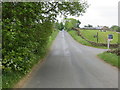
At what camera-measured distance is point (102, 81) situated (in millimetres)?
7488

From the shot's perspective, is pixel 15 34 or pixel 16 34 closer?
pixel 15 34

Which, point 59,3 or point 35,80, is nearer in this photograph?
point 35,80

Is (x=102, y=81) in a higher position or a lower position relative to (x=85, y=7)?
lower

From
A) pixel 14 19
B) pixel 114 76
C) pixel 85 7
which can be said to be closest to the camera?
pixel 14 19

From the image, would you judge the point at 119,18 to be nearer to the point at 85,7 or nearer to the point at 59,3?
the point at 85,7

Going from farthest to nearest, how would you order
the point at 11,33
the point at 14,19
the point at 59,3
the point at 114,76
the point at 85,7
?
the point at 85,7
the point at 59,3
the point at 114,76
the point at 14,19
the point at 11,33

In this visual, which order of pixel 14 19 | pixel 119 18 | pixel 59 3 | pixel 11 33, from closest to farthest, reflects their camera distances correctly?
pixel 11 33
pixel 14 19
pixel 119 18
pixel 59 3

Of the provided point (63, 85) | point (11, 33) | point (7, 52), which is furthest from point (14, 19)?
point (63, 85)

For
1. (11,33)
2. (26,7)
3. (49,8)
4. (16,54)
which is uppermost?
(49,8)

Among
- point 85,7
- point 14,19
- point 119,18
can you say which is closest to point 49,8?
point 85,7

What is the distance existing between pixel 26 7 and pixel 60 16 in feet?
24.7

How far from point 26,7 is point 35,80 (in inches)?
150

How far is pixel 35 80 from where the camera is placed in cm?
759

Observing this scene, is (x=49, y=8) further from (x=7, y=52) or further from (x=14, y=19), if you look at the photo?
(x=7, y=52)
